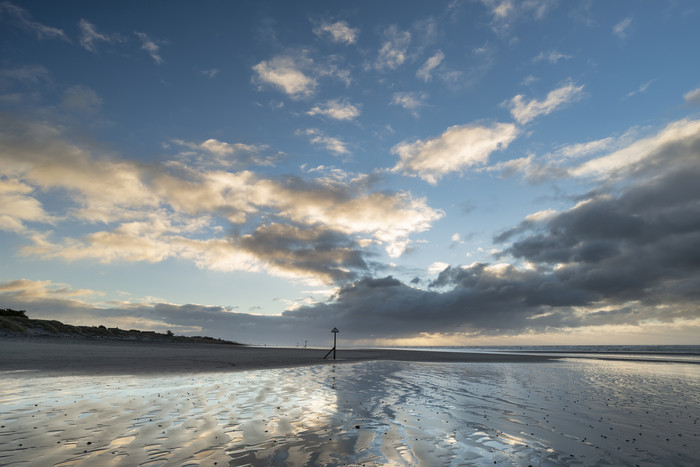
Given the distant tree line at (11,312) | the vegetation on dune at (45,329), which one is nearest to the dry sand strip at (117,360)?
the vegetation on dune at (45,329)

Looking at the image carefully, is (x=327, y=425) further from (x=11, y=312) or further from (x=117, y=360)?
(x=11, y=312)

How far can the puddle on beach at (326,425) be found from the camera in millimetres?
7496

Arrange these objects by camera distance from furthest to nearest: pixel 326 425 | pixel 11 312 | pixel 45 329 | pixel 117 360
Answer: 1. pixel 11 312
2. pixel 45 329
3. pixel 117 360
4. pixel 326 425

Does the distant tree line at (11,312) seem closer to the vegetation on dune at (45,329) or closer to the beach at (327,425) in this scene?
the vegetation on dune at (45,329)

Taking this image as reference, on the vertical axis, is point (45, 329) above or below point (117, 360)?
above

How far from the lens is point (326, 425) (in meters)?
10.2

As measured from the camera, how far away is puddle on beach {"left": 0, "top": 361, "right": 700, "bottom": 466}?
7.50 metres

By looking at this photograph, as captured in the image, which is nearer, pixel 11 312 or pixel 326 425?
pixel 326 425

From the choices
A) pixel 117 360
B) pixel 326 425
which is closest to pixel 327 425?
pixel 326 425

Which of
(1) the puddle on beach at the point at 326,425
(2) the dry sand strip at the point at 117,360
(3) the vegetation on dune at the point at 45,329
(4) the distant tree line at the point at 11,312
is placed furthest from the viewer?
(4) the distant tree line at the point at 11,312

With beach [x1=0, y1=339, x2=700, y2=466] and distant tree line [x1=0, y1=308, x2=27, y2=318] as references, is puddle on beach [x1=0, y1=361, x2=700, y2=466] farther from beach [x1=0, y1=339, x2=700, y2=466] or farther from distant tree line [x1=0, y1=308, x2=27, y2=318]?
distant tree line [x1=0, y1=308, x2=27, y2=318]

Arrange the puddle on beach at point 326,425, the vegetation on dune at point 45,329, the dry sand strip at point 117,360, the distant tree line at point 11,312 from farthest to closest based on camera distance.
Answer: the distant tree line at point 11,312 < the vegetation on dune at point 45,329 < the dry sand strip at point 117,360 < the puddle on beach at point 326,425

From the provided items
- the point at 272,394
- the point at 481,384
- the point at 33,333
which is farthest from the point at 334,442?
the point at 33,333

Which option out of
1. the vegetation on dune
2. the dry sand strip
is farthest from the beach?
the vegetation on dune
